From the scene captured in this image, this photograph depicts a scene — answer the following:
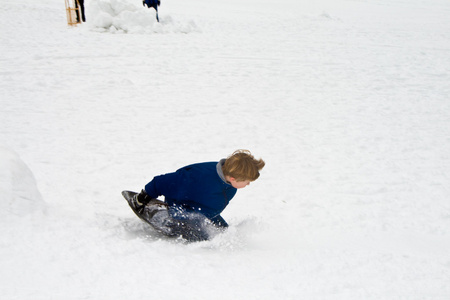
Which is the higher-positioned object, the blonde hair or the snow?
the blonde hair

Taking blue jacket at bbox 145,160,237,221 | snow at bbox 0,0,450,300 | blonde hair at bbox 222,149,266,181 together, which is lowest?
snow at bbox 0,0,450,300

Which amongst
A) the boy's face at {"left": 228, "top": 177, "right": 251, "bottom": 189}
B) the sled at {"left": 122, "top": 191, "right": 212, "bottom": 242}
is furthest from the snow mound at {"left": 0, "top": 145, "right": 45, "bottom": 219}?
the boy's face at {"left": 228, "top": 177, "right": 251, "bottom": 189}

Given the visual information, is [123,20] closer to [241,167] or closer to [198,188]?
[198,188]

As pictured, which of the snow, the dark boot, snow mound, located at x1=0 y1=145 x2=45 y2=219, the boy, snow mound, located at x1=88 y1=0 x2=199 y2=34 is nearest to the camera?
the snow

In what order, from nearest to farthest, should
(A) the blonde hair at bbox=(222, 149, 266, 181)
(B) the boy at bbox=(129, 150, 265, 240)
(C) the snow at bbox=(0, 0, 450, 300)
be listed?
(C) the snow at bbox=(0, 0, 450, 300) → (A) the blonde hair at bbox=(222, 149, 266, 181) → (B) the boy at bbox=(129, 150, 265, 240)

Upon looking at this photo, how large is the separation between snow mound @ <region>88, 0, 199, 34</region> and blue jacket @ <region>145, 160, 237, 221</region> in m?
8.73

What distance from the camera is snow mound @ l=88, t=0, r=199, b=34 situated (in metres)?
A: 10.9

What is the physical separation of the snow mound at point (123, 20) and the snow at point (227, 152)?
2.0 inches

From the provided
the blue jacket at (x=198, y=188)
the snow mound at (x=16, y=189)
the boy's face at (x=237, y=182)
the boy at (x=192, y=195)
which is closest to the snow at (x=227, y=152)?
the snow mound at (x=16, y=189)

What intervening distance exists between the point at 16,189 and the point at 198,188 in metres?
1.22

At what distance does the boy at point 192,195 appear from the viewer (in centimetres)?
291

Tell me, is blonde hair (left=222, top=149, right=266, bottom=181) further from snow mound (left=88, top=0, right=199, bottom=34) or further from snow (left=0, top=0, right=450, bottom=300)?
snow mound (left=88, top=0, right=199, bottom=34)

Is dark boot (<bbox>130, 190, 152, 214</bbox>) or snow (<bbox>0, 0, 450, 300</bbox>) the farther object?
dark boot (<bbox>130, 190, 152, 214</bbox>)

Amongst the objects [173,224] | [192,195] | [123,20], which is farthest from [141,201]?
[123,20]
